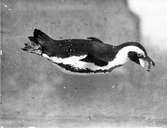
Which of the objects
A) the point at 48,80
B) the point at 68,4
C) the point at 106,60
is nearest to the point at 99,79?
the point at 106,60

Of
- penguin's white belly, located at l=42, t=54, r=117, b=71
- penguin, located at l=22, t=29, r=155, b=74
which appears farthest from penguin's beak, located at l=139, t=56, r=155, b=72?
penguin's white belly, located at l=42, t=54, r=117, b=71

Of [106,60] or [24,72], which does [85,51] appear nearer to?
[106,60]

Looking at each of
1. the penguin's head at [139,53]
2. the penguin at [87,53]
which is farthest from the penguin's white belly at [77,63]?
the penguin's head at [139,53]

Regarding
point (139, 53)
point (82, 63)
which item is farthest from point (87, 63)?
point (139, 53)

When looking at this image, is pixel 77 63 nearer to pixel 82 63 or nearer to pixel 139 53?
pixel 82 63

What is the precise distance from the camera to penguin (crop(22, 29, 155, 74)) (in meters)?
2.93

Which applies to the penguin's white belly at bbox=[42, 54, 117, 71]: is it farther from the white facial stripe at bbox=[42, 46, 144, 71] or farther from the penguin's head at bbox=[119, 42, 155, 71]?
the penguin's head at bbox=[119, 42, 155, 71]

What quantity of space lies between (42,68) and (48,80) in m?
0.08

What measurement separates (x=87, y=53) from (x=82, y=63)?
0.07 m

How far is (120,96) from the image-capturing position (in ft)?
9.68

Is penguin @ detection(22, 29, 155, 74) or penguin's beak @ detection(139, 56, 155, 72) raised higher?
penguin @ detection(22, 29, 155, 74)

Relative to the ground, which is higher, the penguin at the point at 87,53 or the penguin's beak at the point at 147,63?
the penguin at the point at 87,53

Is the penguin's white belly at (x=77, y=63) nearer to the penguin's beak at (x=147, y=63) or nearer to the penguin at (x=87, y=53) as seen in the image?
the penguin at (x=87, y=53)

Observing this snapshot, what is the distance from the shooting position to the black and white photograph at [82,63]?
2.93m
